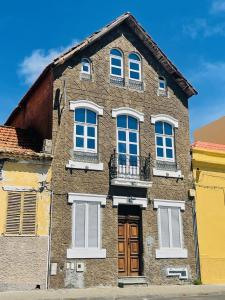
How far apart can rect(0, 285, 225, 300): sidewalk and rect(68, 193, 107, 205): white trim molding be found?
358cm

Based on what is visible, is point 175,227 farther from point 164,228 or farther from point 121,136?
point 121,136

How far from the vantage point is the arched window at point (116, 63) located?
19797 millimetres

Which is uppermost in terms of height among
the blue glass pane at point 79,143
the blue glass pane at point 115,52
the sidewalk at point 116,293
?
the blue glass pane at point 115,52

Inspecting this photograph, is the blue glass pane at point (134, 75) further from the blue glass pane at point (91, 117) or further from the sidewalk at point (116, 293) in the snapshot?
the sidewalk at point (116, 293)

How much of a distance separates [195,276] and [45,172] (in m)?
8.49

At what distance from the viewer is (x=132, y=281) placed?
17.1 metres

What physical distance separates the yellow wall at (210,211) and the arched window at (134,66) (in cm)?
478

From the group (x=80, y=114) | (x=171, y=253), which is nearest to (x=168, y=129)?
(x=80, y=114)

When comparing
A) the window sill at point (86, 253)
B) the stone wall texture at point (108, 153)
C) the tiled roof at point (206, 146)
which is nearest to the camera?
the window sill at point (86, 253)

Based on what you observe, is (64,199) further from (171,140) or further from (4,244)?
(171,140)

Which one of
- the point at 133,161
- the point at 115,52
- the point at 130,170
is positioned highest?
the point at 115,52

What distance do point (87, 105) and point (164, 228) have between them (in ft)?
21.8

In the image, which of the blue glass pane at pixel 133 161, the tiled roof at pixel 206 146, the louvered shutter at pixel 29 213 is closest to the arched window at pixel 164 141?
the blue glass pane at pixel 133 161

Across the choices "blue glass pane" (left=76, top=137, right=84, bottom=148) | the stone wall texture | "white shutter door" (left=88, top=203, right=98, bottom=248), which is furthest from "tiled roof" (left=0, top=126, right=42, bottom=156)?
"white shutter door" (left=88, top=203, right=98, bottom=248)
